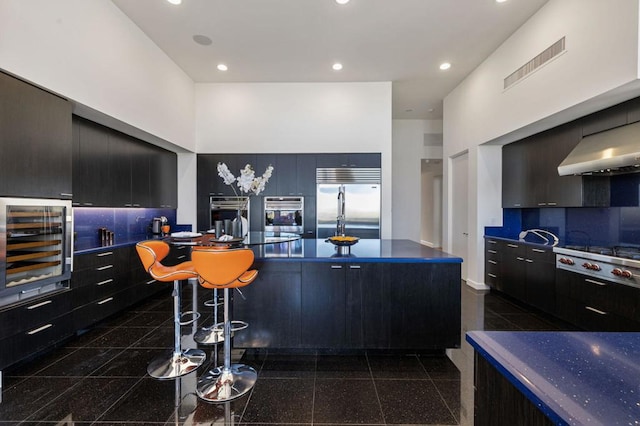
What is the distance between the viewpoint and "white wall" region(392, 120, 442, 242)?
24.0 feet

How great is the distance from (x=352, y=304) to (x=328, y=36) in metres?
3.46

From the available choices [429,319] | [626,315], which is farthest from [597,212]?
[429,319]

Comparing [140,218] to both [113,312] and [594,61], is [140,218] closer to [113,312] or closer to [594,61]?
[113,312]

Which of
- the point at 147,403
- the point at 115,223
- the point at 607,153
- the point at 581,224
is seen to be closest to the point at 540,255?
the point at 581,224

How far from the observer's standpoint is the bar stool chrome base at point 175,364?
233 centimetres

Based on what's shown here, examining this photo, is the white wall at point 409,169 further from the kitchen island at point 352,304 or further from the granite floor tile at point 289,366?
the granite floor tile at point 289,366

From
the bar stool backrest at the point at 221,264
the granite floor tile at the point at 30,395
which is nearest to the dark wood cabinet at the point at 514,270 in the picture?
the bar stool backrest at the point at 221,264

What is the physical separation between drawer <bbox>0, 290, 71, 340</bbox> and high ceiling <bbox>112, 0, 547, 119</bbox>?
3.24 metres

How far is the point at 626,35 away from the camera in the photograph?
2369 mm

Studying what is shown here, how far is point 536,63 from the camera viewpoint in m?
3.45

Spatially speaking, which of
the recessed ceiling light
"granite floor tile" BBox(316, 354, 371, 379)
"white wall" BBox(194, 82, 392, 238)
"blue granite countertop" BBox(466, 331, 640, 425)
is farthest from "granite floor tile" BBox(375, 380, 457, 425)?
the recessed ceiling light

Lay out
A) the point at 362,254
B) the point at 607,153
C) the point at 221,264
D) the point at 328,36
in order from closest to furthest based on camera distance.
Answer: the point at 221,264 < the point at 362,254 < the point at 607,153 < the point at 328,36

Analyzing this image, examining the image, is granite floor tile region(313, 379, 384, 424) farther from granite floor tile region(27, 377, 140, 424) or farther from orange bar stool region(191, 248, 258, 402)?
granite floor tile region(27, 377, 140, 424)

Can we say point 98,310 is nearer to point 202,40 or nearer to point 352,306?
point 352,306
